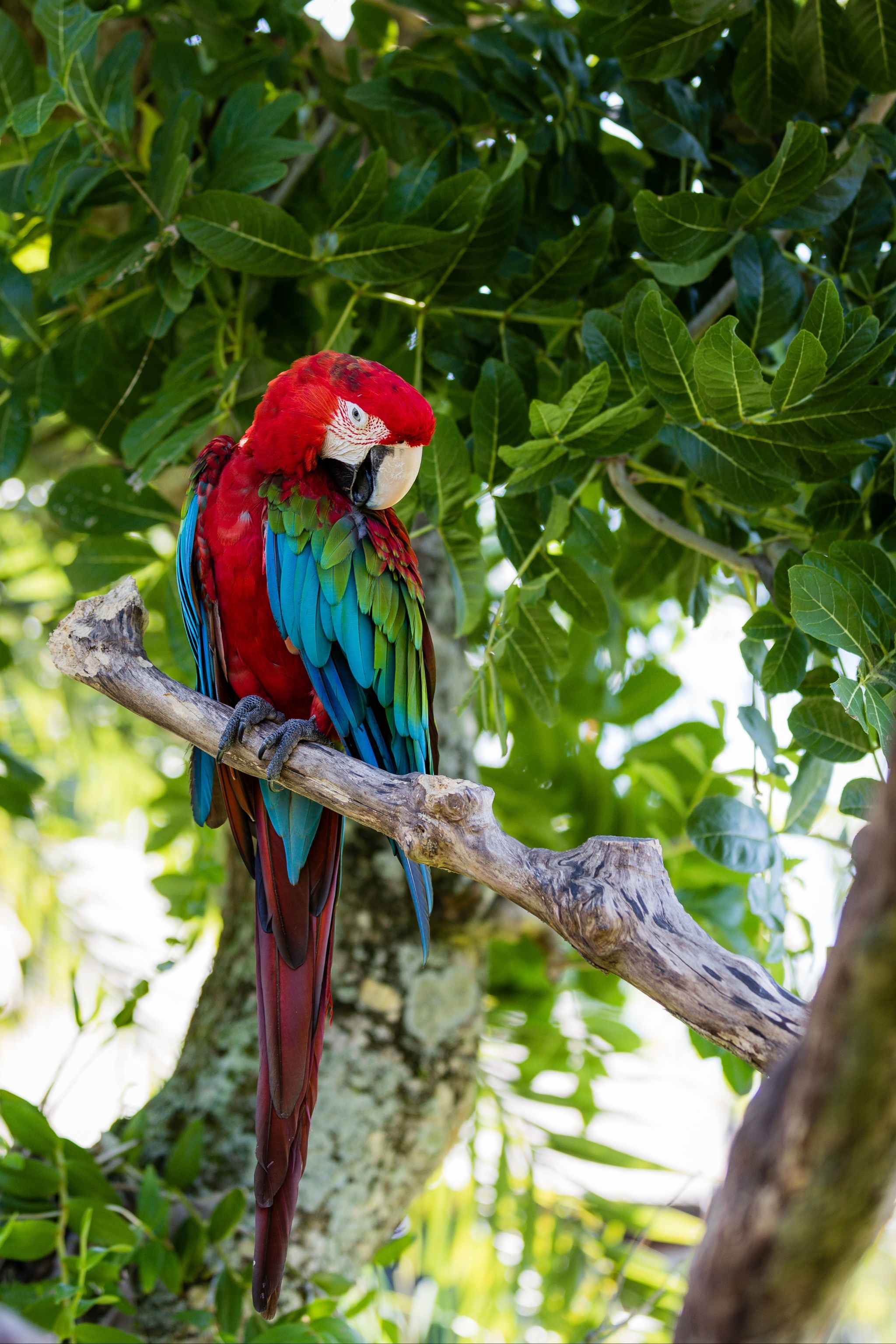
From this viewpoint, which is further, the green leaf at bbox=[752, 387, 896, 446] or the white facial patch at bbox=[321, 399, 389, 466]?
the white facial patch at bbox=[321, 399, 389, 466]

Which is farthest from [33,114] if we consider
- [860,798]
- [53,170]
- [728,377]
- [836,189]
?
[860,798]

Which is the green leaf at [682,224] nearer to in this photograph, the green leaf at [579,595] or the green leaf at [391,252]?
the green leaf at [391,252]

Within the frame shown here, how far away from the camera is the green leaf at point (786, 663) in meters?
1.07

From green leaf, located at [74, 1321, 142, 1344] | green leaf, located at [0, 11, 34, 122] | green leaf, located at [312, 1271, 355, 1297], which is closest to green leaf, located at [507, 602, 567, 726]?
green leaf, located at [312, 1271, 355, 1297]

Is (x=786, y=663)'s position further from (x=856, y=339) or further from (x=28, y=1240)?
(x=28, y=1240)

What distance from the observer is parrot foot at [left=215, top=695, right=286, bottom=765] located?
1.05m

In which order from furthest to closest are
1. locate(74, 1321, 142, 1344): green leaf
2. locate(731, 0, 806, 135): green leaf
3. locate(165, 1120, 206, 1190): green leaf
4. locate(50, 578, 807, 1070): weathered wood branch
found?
locate(165, 1120, 206, 1190): green leaf
locate(731, 0, 806, 135): green leaf
locate(74, 1321, 142, 1344): green leaf
locate(50, 578, 807, 1070): weathered wood branch

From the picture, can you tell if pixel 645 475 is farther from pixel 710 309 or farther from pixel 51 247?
pixel 51 247

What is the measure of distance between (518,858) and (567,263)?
0.79 metres

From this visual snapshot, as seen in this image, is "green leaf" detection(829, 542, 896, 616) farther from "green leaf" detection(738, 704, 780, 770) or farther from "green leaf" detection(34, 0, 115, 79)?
"green leaf" detection(34, 0, 115, 79)

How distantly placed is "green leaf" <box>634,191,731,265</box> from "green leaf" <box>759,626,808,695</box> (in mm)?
444

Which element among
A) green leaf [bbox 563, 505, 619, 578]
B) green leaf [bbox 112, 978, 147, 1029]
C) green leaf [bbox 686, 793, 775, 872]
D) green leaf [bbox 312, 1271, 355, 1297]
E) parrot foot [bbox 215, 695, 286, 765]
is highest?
green leaf [bbox 563, 505, 619, 578]

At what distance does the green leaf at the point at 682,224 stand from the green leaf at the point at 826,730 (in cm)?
52

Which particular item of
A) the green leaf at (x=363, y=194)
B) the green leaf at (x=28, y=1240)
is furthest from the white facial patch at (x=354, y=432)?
the green leaf at (x=28, y=1240)
